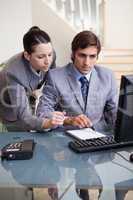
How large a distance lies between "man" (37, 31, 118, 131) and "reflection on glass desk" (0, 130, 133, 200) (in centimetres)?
39

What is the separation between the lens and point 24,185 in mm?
1188

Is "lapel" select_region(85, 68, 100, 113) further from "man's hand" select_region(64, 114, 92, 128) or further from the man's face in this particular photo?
"man's hand" select_region(64, 114, 92, 128)

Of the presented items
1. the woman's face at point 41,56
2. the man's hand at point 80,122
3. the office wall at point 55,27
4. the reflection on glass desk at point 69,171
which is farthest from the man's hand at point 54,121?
the office wall at point 55,27

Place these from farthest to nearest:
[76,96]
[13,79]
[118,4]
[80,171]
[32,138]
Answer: [118,4], [13,79], [76,96], [32,138], [80,171]

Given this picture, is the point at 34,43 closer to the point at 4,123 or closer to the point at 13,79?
the point at 13,79

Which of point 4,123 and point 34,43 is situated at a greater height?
point 34,43

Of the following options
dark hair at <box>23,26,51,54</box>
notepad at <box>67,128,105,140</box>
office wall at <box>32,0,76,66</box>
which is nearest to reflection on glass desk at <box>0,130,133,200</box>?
notepad at <box>67,128,105,140</box>

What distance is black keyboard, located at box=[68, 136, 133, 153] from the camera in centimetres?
150

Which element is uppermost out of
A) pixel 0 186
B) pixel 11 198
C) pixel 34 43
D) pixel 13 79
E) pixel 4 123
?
pixel 34 43

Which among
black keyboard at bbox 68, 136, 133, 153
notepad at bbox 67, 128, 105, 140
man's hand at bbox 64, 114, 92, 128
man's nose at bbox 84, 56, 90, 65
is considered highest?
man's nose at bbox 84, 56, 90, 65

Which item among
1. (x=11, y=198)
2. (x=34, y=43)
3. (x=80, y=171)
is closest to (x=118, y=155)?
(x=80, y=171)

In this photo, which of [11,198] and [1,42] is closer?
[11,198]

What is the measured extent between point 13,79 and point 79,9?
73.8 inches

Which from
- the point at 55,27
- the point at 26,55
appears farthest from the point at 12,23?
the point at 26,55
